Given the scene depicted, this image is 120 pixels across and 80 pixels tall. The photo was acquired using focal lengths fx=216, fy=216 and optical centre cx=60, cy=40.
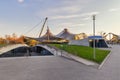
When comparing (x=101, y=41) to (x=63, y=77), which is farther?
(x=101, y=41)

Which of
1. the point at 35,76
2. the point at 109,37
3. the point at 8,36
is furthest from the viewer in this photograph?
the point at 8,36

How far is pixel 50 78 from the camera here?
40.0ft

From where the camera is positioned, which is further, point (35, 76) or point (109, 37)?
point (109, 37)

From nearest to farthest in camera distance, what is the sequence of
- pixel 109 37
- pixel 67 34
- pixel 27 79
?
pixel 27 79 < pixel 109 37 < pixel 67 34

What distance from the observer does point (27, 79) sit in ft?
39.1

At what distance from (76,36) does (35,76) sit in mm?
120815

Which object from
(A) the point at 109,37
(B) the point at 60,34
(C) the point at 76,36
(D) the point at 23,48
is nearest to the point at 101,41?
(D) the point at 23,48

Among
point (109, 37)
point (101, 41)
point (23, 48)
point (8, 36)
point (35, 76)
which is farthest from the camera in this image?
point (8, 36)

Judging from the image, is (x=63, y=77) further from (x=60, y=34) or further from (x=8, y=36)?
(x=60, y=34)

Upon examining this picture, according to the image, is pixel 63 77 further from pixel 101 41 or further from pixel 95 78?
pixel 101 41

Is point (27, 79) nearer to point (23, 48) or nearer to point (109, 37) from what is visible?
point (23, 48)

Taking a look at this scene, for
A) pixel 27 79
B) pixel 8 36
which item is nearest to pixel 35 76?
→ pixel 27 79

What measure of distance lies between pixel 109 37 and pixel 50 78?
88.8 meters

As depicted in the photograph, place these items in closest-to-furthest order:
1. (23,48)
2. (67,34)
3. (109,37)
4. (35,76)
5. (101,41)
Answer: (35,76)
(101,41)
(23,48)
(109,37)
(67,34)
